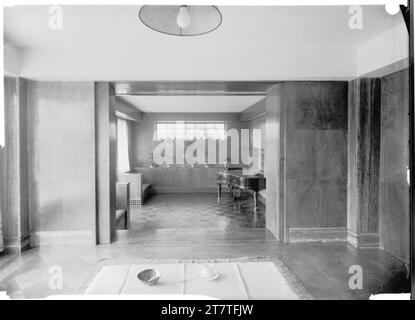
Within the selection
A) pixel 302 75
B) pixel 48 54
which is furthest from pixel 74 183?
pixel 302 75

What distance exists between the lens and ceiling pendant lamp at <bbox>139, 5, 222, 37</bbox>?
1.56 m

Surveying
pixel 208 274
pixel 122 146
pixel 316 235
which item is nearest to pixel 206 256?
pixel 316 235

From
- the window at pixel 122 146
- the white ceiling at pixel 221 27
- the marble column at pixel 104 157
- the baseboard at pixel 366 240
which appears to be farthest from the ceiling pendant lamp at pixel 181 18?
the window at pixel 122 146

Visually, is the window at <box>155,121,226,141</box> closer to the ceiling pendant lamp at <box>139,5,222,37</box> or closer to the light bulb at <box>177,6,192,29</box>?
the ceiling pendant lamp at <box>139,5,222,37</box>

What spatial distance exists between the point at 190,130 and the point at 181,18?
7689 mm

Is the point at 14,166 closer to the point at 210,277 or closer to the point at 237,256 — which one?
the point at 237,256

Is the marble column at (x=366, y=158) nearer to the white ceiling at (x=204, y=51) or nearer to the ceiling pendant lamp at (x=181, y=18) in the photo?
the white ceiling at (x=204, y=51)

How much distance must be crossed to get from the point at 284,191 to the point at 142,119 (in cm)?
618

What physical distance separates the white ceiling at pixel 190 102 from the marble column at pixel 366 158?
9.77 feet

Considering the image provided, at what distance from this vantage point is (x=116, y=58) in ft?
11.2

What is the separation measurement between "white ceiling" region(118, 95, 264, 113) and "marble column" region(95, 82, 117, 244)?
2811mm

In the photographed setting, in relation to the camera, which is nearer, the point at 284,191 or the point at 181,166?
the point at 284,191
